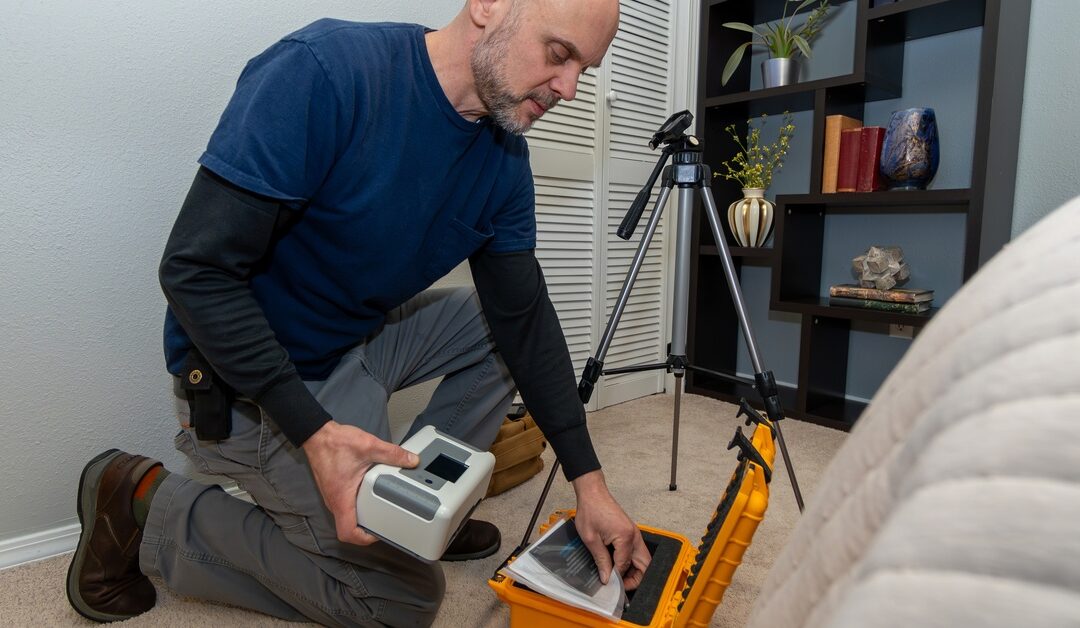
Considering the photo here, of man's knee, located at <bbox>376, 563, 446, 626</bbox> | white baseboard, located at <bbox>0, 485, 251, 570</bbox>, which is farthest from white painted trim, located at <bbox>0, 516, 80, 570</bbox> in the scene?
man's knee, located at <bbox>376, 563, 446, 626</bbox>

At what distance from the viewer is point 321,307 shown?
1.15 metres

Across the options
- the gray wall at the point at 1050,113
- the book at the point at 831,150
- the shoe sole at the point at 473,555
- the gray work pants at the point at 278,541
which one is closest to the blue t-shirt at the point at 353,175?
the gray work pants at the point at 278,541

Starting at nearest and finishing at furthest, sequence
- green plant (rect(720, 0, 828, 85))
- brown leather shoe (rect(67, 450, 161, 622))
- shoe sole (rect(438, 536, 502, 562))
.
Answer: brown leather shoe (rect(67, 450, 161, 622)) < shoe sole (rect(438, 536, 502, 562)) < green plant (rect(720, 0, 828, 85))

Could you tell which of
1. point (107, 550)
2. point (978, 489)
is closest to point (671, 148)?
point (107, 550)

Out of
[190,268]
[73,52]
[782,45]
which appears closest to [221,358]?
[190,268]

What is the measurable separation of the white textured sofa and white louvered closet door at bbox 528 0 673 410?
1.94 metres

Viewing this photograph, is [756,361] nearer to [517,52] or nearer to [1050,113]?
[517,52]

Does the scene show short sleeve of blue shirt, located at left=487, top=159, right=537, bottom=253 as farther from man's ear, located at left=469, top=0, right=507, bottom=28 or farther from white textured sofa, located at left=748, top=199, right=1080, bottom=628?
white textured sofa, located at left=748, top=199, right=1080, bottom=628

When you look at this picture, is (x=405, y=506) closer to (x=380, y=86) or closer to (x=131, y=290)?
(x=380, y=86)

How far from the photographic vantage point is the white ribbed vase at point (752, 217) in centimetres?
240

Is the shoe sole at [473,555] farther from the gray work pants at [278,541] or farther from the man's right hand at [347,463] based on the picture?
the man's right hand at [347,463]

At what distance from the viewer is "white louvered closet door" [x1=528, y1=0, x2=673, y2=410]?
2.19 m

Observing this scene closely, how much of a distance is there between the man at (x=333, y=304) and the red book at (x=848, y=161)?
54.1 inches

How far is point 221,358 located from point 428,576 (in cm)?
50
